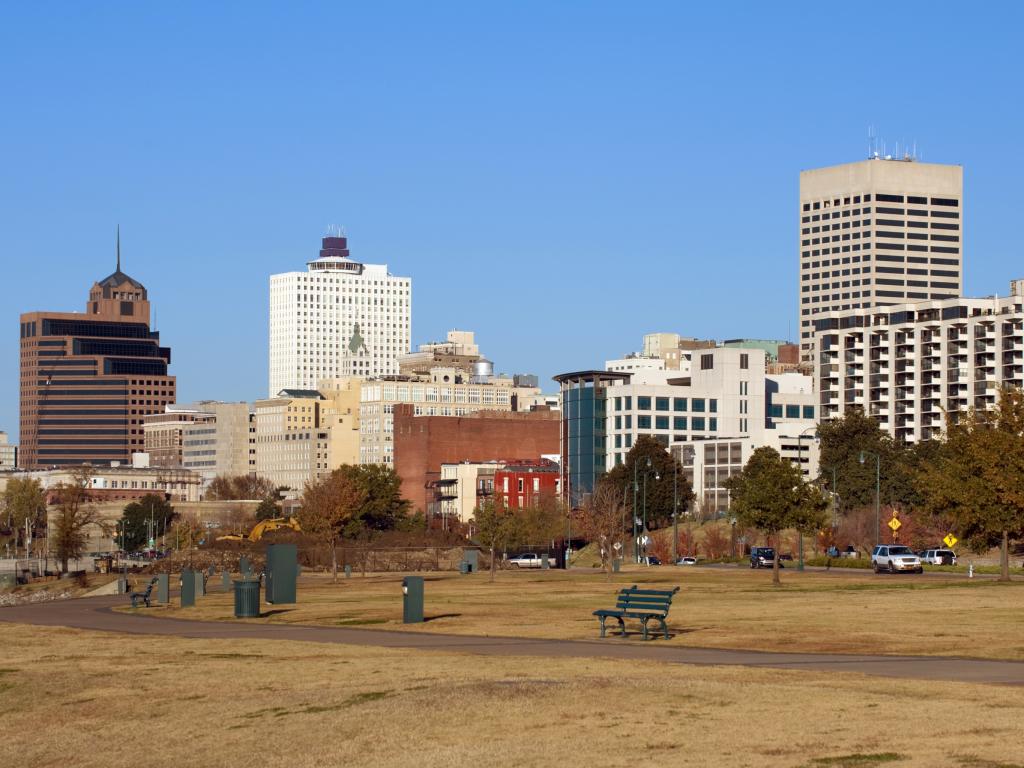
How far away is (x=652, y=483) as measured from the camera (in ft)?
592

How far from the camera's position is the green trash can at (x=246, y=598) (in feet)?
182

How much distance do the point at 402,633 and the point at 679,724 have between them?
21.8 metres

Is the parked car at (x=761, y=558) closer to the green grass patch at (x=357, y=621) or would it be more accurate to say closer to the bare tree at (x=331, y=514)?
the bare tree at (x=331, y=514)

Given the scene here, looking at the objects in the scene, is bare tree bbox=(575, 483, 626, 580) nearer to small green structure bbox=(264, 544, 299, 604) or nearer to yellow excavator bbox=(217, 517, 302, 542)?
yellow excavator bbox=(217, 517, 302, 542)

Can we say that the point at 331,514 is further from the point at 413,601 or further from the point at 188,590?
the point at 413,601

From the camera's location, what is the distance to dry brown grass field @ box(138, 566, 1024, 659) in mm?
39188

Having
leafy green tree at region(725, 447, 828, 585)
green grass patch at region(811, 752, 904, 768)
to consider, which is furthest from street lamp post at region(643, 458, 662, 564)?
green grass patch at region(811, 752, 904, 768)

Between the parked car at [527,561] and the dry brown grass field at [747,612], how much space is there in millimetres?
61046

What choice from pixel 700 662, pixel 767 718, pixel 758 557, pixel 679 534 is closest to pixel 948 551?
pixel 758 557

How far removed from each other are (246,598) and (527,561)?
308ft

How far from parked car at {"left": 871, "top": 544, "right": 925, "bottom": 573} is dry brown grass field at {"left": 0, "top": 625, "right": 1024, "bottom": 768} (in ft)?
225

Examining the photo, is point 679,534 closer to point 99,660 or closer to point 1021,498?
point 1021,498

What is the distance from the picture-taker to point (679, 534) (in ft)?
561

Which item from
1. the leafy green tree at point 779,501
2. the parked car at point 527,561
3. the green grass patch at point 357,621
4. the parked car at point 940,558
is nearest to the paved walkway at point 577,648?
the green grass patch at point 357,621
